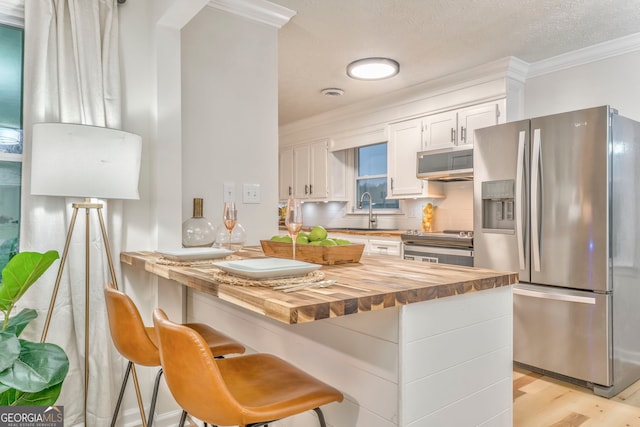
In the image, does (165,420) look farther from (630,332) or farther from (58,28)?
(630,332)

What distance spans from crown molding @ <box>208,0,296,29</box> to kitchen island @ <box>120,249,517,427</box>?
175 centimetres

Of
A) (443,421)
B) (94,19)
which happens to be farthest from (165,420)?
(94,19)

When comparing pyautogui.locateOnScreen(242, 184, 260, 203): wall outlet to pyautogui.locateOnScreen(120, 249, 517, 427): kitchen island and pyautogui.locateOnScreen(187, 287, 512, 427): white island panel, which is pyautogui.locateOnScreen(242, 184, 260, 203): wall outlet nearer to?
pyautogui.locateOnScreen(120, 249, 517, 427): kitchen island

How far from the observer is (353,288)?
113 cm

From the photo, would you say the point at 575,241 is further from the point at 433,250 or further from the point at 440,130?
the point at 440,130

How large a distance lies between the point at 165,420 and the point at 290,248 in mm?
1330

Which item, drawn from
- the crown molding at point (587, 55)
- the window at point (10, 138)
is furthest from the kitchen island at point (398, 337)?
the crown molding at point (587, 55)

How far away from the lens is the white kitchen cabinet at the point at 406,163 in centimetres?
438

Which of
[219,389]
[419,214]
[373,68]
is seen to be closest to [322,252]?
[219,389]

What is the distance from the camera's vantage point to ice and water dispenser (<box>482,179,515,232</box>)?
10.1 ft

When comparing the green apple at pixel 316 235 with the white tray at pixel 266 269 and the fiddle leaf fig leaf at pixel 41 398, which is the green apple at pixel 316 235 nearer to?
the white tray at pixel 266 269

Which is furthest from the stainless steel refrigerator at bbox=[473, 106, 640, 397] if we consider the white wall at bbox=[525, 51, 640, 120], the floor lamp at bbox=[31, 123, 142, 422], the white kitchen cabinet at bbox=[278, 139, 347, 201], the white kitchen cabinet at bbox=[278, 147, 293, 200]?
the white kitchen cabinet at bbox=[278, 147, 293, 200]

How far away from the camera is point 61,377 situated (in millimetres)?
1417

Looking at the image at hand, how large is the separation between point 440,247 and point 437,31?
1.75 m
